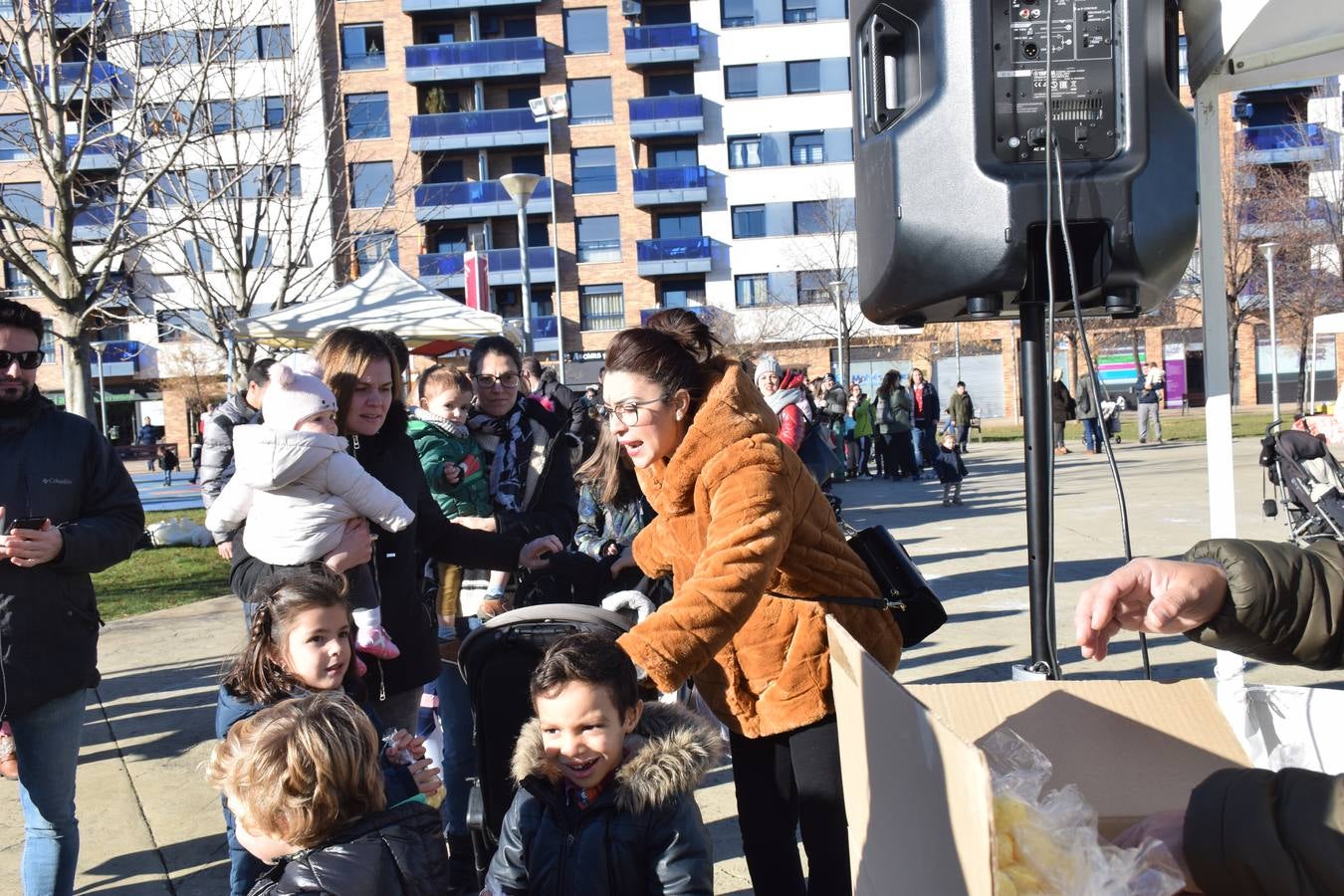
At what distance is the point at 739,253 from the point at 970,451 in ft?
78.5

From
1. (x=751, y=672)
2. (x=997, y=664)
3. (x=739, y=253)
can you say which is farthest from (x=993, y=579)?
(x=739, y=253)

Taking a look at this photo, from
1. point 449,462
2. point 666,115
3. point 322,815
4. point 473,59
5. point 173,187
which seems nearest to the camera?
point 322,815

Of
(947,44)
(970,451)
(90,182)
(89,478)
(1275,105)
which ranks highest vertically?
(1275,105)

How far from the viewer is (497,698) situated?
115 inches

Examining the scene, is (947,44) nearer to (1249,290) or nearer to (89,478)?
(89,478)

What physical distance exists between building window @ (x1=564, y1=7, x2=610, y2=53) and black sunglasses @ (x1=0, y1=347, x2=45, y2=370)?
47280 mm

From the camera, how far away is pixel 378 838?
86.5 inches

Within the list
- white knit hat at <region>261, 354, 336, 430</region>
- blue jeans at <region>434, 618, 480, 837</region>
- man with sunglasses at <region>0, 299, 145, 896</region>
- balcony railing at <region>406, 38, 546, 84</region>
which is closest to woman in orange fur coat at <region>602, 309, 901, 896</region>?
white knit hat at <region>261, 354, 336, 430</region>

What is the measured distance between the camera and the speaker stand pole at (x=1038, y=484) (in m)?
2.75

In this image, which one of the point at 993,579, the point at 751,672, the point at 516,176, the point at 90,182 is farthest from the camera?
the point at 516,176

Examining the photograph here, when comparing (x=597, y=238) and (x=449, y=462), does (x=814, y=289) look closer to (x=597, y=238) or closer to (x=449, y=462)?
(x=597, y=238)

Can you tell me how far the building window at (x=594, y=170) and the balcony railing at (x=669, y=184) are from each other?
1.67 meters

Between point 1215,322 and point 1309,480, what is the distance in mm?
5776

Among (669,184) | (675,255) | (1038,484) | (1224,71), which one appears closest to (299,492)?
(1038,484)
